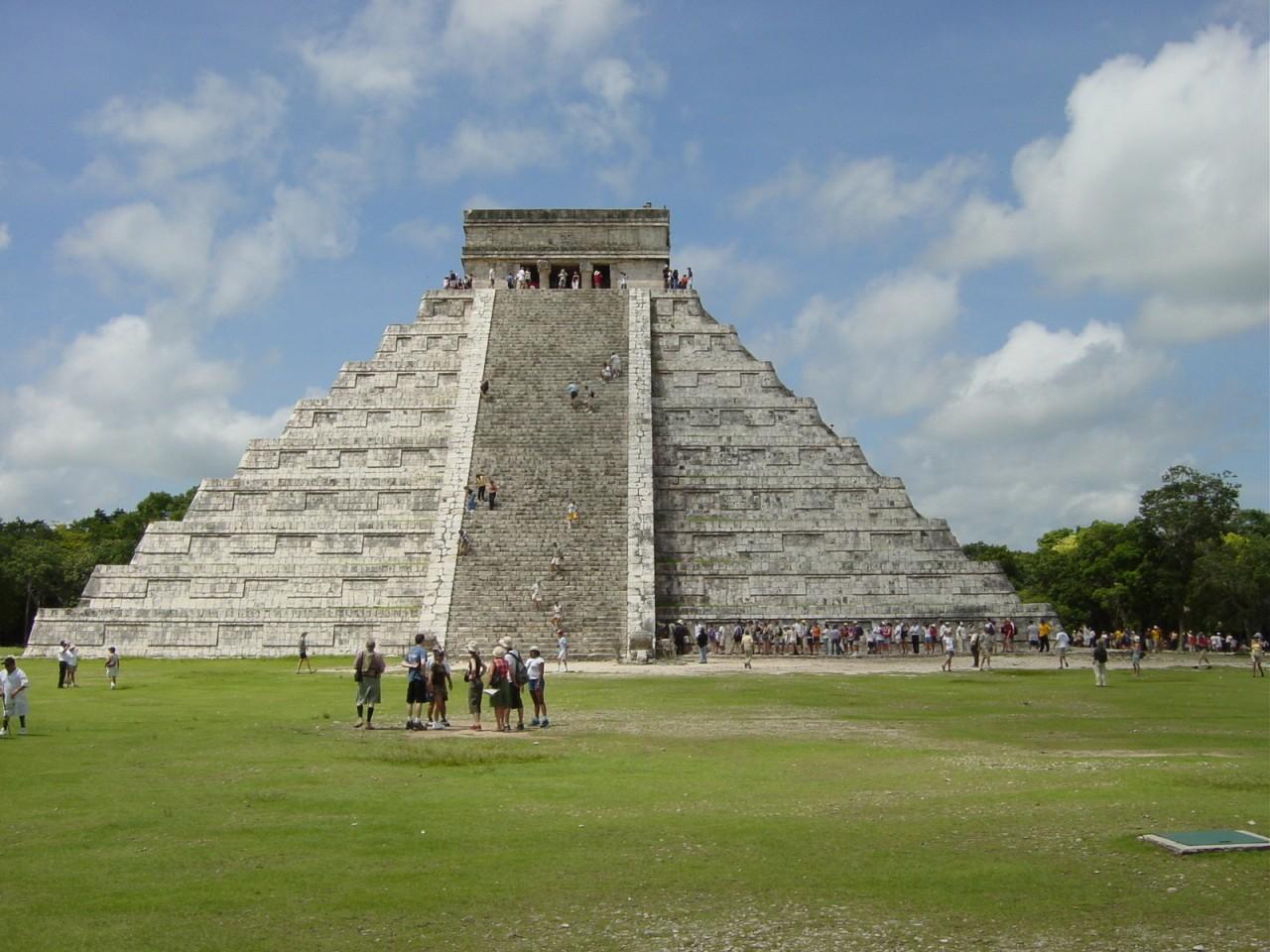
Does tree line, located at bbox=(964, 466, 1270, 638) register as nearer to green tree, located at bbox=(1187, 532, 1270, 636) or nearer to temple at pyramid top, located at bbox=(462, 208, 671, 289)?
green tree, located at bbox=(1187, 532, 1270, 636)

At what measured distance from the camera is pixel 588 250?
128ft

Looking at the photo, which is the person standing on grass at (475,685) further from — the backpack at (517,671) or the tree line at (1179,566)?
the tree line at (1179,566)

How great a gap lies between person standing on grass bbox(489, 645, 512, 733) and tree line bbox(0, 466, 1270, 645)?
26124mm

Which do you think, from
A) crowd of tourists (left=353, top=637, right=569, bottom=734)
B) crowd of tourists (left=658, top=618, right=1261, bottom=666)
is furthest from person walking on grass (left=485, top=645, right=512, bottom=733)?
crowd of tourists (left=658, top=618, right=1261, bottom=666)

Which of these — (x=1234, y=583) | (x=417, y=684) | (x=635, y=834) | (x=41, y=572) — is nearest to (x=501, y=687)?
(x=417, y=684)

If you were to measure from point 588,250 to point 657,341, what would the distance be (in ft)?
16.1

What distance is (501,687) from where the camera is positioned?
46.2ft

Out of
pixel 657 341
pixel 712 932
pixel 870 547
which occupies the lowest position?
pixel 712 932

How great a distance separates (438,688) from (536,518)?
47.9 ft

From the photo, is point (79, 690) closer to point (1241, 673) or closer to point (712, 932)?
point (712, 932)

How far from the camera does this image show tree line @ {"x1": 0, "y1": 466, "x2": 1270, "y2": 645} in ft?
143

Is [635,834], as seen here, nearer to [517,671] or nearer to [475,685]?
[517,671]

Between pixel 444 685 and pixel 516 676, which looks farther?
pixel 444 685

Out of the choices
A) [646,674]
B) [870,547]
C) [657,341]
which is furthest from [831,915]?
[657,341]
